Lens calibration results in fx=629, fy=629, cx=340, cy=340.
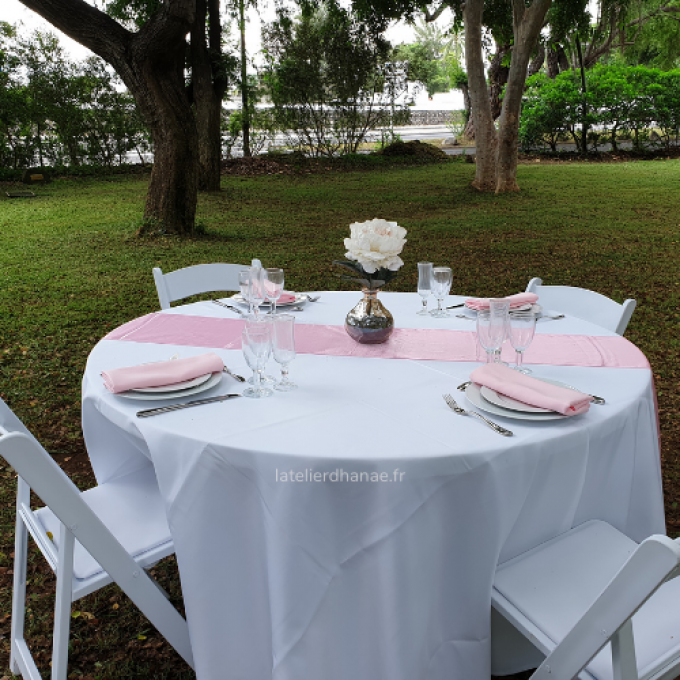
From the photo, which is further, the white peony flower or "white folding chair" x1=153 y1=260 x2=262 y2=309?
"white folding chair" x1=153 y1=260 x2=262 y2=309

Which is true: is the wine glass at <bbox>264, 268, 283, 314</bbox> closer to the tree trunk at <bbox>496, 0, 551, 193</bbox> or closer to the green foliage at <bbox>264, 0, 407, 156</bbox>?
the tree trunk at <bbox>496, 0, 551, 193</bbox>

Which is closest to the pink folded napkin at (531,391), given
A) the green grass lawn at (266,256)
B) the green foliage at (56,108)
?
the green grass lawn at (266,256)

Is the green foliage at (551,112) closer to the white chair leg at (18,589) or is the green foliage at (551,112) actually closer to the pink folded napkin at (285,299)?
the pink folded napkin at (285,299)

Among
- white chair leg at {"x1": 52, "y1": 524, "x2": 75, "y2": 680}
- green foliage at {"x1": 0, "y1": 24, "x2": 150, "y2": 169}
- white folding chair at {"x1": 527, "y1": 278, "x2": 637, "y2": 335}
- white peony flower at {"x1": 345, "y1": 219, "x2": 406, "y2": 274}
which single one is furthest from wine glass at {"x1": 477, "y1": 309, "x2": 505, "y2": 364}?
green foliage at {"x1": 0, "y1": 24, "x2": 150, "y2": 169}

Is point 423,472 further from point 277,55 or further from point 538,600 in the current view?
point 277,55

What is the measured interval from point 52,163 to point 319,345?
48.7 feet

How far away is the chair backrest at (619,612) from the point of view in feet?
3.17

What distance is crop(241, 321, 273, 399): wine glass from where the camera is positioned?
1.55 m

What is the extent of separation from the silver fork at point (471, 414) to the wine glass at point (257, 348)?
0.46 meters

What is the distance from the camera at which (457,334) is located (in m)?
2.15

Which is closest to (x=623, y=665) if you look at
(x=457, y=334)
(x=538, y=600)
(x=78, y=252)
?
(x=538, y=600)

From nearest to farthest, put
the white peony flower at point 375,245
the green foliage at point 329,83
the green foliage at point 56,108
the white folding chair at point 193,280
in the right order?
the white peony flower at point 375,245
the white folding chair at point 193,280
the green foliage at point 56,108
the green foliage at point 329,83

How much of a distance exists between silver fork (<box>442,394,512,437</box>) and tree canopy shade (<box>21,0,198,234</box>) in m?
6.67

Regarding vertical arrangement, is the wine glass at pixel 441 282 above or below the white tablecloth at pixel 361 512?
above
